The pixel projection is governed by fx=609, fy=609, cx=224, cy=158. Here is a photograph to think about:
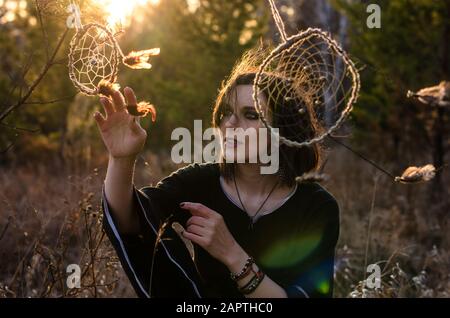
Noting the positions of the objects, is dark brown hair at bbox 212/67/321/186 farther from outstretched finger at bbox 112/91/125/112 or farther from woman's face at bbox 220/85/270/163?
outstretched finger at bbox 112/91/125/112

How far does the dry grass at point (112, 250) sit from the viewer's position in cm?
273

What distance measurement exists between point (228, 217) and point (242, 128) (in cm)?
34

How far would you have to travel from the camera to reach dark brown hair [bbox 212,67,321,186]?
216cm

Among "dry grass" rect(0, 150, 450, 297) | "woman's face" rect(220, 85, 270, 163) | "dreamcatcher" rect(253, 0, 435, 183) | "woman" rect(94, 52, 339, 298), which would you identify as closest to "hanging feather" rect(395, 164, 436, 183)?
"dreamcatcher" rect(253, 0, 435, 183)

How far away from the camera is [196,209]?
6.10 feet

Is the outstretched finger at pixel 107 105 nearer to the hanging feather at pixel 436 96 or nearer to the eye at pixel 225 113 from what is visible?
the eye at pixel 225 113

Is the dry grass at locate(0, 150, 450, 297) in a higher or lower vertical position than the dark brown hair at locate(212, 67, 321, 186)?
lower

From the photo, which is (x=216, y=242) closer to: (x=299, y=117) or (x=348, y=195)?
(x=299, y=117)

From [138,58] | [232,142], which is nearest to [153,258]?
[232,142]

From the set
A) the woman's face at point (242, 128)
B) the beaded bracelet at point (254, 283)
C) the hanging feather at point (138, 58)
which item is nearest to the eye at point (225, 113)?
the woman's face at point (242, 128)

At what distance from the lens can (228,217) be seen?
222 centimetres

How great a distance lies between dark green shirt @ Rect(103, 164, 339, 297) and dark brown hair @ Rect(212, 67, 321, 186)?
0.08 m

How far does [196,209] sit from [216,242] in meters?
0.13
